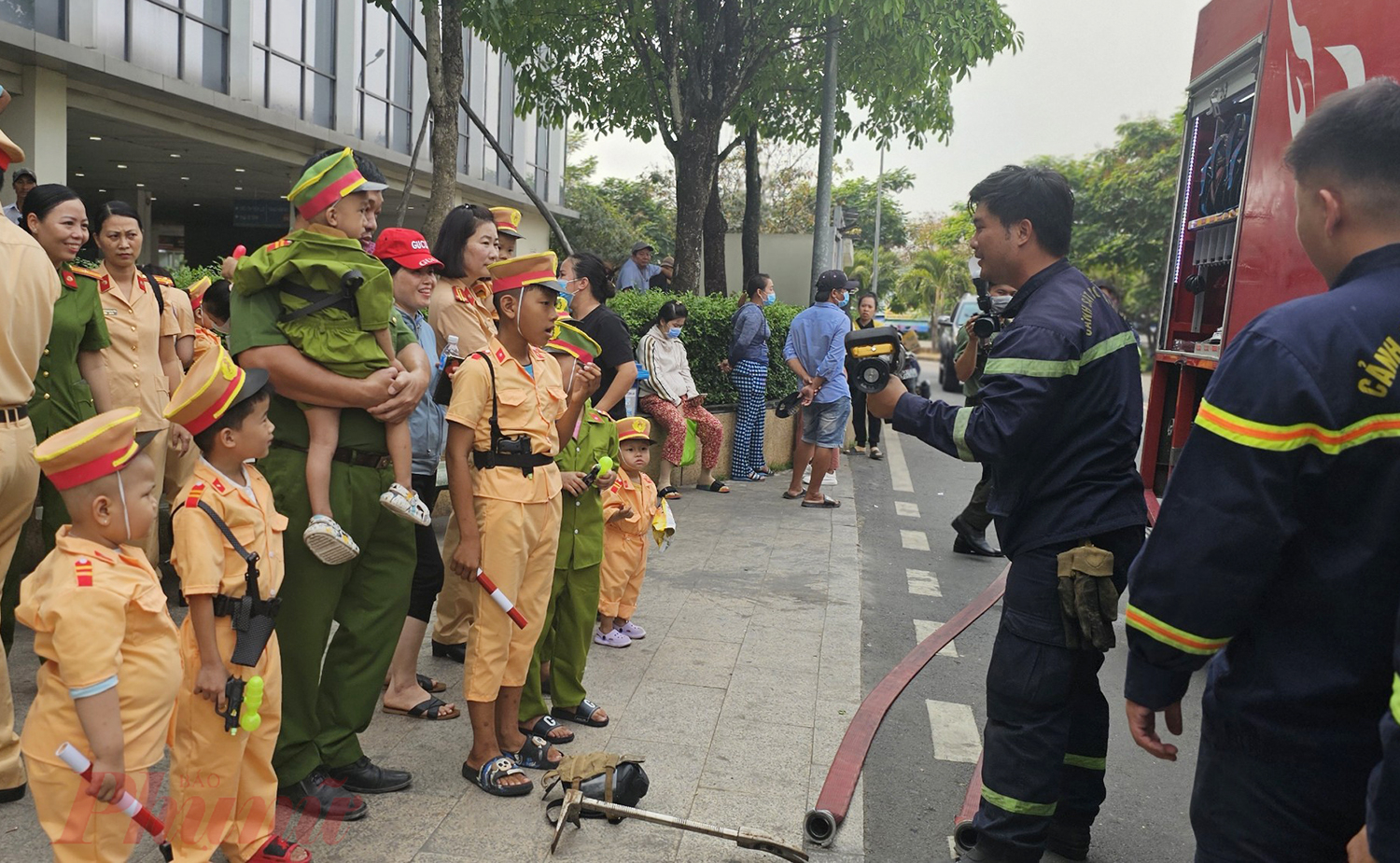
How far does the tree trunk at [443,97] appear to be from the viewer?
914 centimetres

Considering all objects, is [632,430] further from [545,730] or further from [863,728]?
[863,728]

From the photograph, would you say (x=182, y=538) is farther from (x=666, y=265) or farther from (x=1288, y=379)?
(x=666, y=265)

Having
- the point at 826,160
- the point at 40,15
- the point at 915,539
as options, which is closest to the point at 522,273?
the point at 915,539

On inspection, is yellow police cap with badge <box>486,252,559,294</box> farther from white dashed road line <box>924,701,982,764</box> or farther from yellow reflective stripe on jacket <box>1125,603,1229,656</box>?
white dashed road line <box>924,701,982,764</box>

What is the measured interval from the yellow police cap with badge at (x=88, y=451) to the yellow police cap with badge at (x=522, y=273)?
1458 millimetres

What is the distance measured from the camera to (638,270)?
44.0ft

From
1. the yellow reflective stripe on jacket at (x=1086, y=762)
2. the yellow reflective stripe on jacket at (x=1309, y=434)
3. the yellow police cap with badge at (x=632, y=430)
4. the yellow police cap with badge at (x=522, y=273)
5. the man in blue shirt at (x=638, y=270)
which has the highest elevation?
the man in blue shirt at (x=638, y=270)

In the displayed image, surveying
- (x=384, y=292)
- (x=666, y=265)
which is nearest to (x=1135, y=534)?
(x=384, y=292)

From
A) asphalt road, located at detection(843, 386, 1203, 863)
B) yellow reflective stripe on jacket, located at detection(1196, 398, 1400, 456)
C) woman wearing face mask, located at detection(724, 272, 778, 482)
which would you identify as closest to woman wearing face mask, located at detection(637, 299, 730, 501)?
woman wearing face mask, located at detection(724, 272, 778, 482)

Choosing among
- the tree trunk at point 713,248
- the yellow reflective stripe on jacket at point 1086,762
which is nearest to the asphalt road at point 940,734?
the yellow reflective stripe on jacket at point 1086,762

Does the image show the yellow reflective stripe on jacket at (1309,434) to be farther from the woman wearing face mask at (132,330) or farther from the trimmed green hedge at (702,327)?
Answer: the trimmed green hedge at (702,327)

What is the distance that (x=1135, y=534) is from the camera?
132 inches

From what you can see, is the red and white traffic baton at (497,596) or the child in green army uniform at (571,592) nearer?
the red and white traffic baton at (497,596)

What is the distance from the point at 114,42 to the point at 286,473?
14.7m
